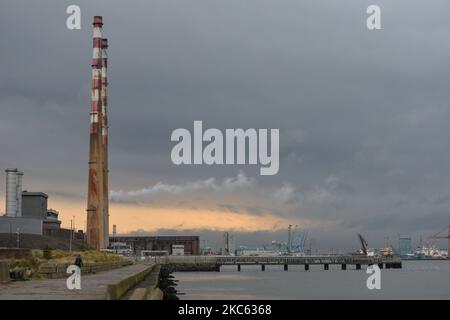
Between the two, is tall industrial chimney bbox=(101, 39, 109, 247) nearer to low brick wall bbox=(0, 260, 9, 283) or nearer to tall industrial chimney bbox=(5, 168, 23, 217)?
tall industrial chimney bbox=(5, 168, 23, 217)

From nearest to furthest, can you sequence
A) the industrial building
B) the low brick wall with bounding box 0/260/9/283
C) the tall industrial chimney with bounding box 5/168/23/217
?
the low brick wall with bounding box 0/260/9/283 → the industrial building → the tall industrial chimney with bounding box 5/168/23/217

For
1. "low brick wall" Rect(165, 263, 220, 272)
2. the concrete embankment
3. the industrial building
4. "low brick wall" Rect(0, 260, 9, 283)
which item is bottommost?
"low brick wall" Rect(165, 263, 220, 272)

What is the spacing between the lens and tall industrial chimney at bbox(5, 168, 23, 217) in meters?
111

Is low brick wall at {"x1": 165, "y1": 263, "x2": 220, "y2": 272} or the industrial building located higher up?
the industrial building

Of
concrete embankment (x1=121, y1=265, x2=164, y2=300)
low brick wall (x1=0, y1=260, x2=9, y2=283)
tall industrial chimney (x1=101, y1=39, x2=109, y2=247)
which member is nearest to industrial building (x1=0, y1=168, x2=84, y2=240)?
tall industrial chimney (x1=101, y1=39, x2=109, y2=247)

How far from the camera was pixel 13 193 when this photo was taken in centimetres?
11225

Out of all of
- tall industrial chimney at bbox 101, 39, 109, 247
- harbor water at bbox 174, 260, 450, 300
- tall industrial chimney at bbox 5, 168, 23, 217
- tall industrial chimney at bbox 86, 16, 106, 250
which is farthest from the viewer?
tall industrial chimney at bbox 101, 39, 109, 247

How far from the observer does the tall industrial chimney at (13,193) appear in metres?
111

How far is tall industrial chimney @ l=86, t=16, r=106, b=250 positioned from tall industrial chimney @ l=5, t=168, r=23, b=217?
11857 millimetres

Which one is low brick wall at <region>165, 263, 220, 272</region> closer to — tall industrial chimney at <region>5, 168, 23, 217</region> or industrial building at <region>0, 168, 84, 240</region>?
industrial building at <region>0, 168, 84, 240</region>

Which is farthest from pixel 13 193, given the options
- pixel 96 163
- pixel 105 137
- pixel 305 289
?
pixel 305 289

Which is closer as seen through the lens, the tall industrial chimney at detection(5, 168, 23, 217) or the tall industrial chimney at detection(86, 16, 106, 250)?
the tall industrial chimney at detection(5, 168, 23, 217)
